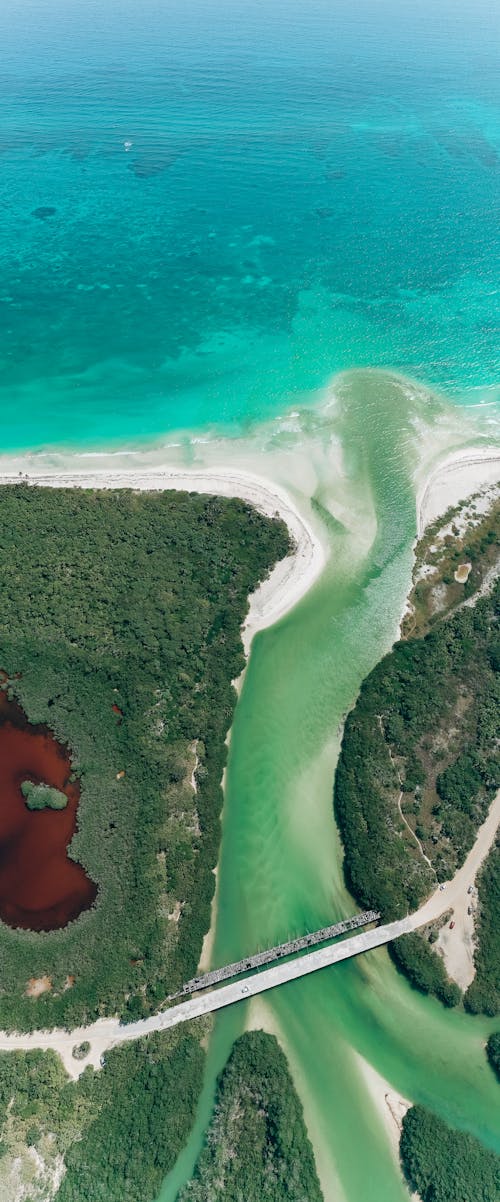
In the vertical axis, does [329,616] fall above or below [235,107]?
below

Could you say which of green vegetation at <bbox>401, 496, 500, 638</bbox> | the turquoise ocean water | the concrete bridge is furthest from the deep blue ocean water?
the concrete bridge

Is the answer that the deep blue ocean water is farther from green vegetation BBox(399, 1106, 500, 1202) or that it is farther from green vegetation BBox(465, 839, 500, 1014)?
green vegetation BBox(399, 1106, 500, 1202)

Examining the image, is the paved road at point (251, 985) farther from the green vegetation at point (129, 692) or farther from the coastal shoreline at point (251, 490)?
the coastal shoreline at point (251, 490)

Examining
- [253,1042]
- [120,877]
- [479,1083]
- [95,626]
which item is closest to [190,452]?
[95,626]

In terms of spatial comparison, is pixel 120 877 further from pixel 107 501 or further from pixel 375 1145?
pixel 107 501

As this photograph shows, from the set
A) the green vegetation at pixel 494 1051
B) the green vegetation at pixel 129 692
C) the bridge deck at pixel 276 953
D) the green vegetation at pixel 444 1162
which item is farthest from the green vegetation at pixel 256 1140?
the green vegetation at pixel 494 1051
